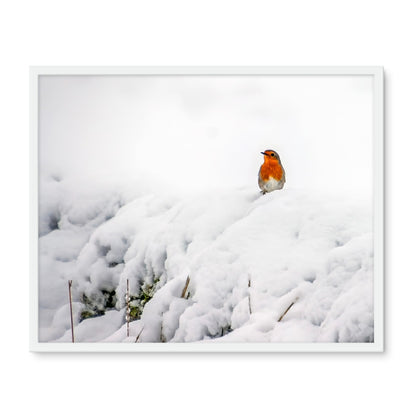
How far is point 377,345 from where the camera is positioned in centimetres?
160

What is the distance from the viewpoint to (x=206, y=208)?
5.40ft

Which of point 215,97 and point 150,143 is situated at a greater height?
point 215,97

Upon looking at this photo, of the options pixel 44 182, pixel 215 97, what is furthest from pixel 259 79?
pixel 44 182

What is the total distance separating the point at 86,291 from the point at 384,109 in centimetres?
103

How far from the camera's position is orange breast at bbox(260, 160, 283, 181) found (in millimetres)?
1622

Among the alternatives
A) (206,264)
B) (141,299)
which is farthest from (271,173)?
(141,299)

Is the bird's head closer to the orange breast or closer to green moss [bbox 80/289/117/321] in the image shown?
the orange breast

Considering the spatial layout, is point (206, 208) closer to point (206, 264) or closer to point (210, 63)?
point (206, 264)

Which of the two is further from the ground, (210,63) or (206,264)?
(210,63)

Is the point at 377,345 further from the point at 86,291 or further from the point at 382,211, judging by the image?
the point at 86,291

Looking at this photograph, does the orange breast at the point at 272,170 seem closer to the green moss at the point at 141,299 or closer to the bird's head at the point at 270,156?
the bird's head at the point at 270,156

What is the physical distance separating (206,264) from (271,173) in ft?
1.07

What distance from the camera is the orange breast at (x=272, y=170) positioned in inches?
63.9

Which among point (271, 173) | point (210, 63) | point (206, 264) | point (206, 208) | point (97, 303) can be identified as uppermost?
point (210, 63)
